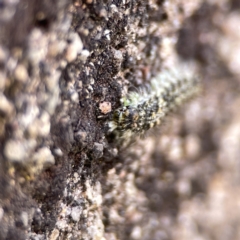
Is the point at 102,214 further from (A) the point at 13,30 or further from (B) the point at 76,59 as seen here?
(A) the point at 13,30

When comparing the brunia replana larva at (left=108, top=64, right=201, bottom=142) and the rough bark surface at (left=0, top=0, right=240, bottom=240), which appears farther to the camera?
the brunia replana larva at (left=108, top=64, right=201, bottom=142)

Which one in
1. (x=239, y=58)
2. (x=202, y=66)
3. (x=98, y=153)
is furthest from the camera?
(x=239, y=58)

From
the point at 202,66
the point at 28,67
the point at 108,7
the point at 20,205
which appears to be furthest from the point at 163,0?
the point at 20,205

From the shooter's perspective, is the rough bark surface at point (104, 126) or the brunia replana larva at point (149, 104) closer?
the rough bark surface at point (104, 126)
